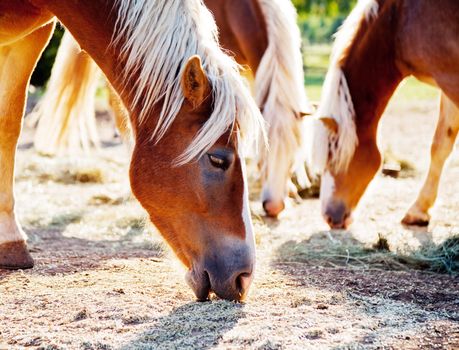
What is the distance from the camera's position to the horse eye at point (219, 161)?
313cm

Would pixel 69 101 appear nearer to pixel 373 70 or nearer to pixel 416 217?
pixel 373 70

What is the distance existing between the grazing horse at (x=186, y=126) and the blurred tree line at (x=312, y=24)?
214 cm

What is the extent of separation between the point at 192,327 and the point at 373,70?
317 cm

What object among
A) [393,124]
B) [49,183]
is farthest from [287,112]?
[393,124]

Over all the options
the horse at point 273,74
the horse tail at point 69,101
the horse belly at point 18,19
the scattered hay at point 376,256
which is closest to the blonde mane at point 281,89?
the horse at point 273,74

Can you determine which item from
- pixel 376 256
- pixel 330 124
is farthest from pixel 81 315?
pixel 330 124

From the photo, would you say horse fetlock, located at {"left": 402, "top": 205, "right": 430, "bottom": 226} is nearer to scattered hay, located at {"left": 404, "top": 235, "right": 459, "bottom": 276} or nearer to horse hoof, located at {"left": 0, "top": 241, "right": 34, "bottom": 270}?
scattered hay, located at {"left": 404, "top": 235, "right": 459, "bottom": 276}

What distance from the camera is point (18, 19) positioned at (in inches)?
146

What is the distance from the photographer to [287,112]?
5992 mm

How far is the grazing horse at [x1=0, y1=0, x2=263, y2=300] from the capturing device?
122 inches

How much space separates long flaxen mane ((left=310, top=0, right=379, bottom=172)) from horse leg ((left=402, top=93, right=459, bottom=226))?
68 centimetres

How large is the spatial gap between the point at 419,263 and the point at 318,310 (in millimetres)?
1405

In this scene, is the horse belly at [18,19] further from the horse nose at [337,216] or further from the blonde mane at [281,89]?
the horse nose at [337,216]

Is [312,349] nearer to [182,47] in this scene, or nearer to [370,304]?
[370,304]
